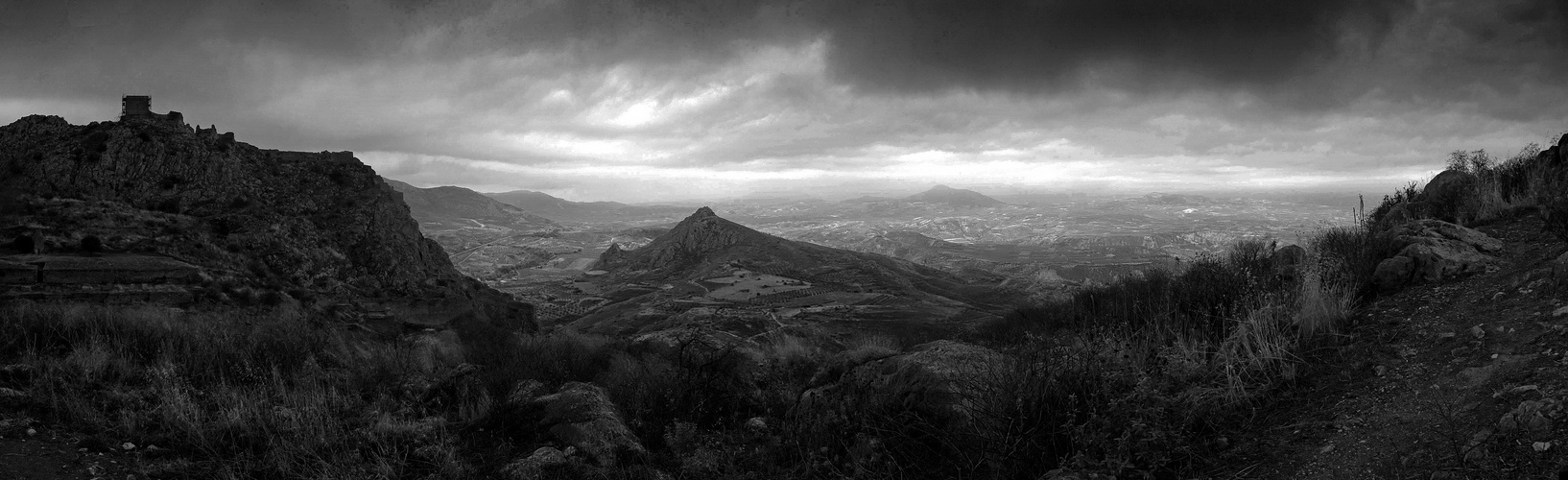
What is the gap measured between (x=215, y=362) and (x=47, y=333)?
2660 mm

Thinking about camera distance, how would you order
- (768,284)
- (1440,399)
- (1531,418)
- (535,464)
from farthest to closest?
(768,284), (535,464), (1440,399), (1531,418)

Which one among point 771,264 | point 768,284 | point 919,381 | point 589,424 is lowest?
point 768,284

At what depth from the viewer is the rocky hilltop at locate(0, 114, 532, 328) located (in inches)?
783

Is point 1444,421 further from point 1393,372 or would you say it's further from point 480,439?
point 480,439

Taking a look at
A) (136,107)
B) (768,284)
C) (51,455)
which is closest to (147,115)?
(136,107)

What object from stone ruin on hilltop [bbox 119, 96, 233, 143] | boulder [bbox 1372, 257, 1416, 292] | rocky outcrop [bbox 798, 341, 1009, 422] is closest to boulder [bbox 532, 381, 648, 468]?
rocky outcrop [bbox 798, 341, 1009, 422]

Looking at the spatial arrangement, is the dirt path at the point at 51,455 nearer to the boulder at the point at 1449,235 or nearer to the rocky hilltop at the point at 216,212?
Result: the boulder at the point at 1449,235

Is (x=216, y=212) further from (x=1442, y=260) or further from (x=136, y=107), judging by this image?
(x=1442, y=260)

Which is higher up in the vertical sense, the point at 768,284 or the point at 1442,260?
the point at 1442,260

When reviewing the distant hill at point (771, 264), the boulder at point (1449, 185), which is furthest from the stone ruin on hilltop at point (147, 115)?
the distant hill at point (771, 264)

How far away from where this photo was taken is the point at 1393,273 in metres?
7.72

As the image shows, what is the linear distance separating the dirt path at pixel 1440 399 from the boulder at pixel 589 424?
5.71 metres

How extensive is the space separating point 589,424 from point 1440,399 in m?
7.76

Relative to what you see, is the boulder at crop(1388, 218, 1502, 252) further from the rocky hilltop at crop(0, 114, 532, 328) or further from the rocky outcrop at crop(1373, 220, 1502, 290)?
the rocky hilltop at crop(0, 114, 532, 328)
